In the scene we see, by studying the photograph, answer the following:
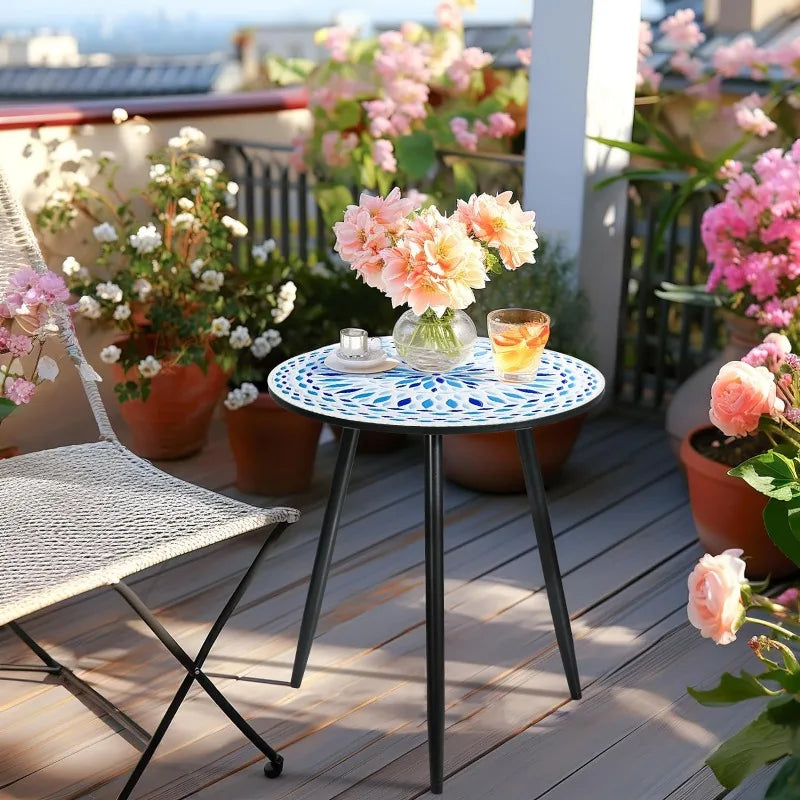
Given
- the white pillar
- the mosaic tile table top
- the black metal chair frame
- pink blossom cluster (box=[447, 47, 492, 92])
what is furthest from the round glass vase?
pink blossom cluster (box=[447, 47, 492, 92])

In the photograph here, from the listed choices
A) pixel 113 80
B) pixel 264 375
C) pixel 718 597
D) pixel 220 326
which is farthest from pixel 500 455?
pixel 113 80

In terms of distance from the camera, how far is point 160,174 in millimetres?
3480

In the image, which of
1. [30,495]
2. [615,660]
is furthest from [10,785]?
[615,660]

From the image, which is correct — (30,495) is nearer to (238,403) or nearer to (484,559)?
(238,403)

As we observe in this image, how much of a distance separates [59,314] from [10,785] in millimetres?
974

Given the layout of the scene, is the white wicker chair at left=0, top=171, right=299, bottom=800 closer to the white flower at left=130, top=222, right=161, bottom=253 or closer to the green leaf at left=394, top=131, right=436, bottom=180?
the white flower at left=130, top=222, right=161, bottom=253

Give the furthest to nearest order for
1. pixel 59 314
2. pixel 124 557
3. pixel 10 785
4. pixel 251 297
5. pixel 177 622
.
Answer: pixel 251 297 → pixel 177 622 → pixel 59 314 → pixel 10 785 → pixel 124 557

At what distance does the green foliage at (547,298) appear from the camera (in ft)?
11.5

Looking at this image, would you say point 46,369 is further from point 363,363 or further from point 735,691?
point 735,691

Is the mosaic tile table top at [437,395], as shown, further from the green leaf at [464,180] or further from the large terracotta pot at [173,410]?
the green leaf at [464,180]

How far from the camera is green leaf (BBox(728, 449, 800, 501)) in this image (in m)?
1.64

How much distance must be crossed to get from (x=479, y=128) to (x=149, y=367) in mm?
1529

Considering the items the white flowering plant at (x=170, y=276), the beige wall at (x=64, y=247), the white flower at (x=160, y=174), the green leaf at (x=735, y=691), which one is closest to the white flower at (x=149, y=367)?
the white flowering plant at (x=170, y=276)

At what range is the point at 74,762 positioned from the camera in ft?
6.83
